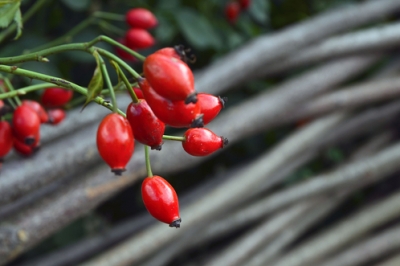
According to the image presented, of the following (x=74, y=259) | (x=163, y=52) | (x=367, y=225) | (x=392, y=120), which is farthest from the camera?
(x=392, y=120)

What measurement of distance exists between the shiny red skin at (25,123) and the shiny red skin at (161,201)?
8.9 inches

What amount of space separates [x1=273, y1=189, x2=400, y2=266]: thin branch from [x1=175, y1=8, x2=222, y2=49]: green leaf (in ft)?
2.17

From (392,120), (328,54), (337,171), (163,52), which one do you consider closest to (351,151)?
(392,120)

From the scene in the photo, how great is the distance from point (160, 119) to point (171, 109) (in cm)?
2

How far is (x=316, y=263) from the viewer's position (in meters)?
1.41

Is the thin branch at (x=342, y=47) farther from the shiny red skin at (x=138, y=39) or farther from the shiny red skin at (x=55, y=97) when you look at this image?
the shiny red skin at (x=55, y=97)

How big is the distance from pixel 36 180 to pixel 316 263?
2.98 feet

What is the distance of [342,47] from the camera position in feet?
4.82

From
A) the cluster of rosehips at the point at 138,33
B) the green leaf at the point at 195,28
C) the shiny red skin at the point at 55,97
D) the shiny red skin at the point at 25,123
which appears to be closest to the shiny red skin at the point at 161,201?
the shiny red skin at the point at 25,123

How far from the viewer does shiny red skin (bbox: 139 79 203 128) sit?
40cm

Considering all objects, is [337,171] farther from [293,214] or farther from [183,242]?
[183,242]

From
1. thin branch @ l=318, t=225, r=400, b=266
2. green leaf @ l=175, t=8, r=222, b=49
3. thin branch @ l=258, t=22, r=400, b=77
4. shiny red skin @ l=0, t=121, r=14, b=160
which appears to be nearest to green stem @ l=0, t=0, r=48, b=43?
shiny red skin @ l=0, t=121, r=14, b=160

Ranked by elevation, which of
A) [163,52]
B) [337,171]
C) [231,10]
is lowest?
[163,52]

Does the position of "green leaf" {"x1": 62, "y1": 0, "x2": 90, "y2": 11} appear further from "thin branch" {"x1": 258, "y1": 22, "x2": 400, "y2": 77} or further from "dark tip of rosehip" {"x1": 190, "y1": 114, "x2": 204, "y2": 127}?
"dark tip of rosehip" {"x1": 190, "y1": 114, "x2": 204, "y2": 127}
